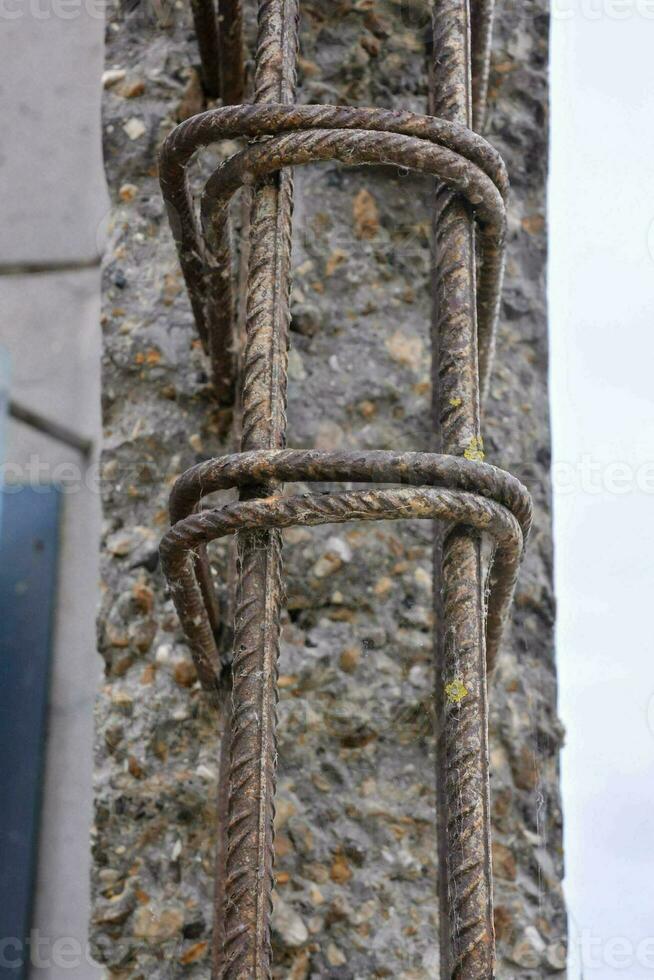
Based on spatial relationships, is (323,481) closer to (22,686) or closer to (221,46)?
(221,46)

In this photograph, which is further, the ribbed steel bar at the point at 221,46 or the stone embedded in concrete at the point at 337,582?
the ribbed steel bar at the point at 221,46

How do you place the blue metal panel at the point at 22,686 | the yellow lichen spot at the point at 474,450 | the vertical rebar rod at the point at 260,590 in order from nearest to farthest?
1. the vertical rebar rod at the point at 260,590
2. the yellow lichen spot at the point at 474,450
3. the blue metal panel at the point at 22,686

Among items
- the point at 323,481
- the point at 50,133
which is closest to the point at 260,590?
the point at 323,481

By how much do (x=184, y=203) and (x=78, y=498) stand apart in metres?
0.60

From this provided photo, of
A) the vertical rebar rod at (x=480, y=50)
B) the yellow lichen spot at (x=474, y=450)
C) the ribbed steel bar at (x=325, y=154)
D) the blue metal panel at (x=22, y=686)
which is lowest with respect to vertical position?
the blue metal panel at (x=22, y=686)

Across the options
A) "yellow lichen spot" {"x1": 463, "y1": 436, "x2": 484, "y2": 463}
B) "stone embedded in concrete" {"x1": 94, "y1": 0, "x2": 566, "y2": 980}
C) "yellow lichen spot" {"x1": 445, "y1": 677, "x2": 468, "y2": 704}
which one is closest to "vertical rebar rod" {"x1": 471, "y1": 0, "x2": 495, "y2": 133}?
"stone embedded in concrete" {"x1": 94, "y1": 0, "x2": 566, "y2": 980}

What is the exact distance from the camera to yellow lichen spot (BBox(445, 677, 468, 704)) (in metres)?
0.91

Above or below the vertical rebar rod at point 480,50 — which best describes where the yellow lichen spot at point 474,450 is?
below

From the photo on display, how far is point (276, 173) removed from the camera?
102cm

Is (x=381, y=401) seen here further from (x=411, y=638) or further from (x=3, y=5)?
(x=3, y=5)

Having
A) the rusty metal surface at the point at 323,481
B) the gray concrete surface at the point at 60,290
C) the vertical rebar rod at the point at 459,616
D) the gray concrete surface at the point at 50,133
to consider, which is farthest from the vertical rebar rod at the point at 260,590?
the gray concrete surface at the point at 50,133

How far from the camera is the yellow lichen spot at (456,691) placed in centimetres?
91

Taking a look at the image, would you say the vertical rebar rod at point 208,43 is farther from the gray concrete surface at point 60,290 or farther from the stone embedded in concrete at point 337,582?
the gray concrete surface at point 60,290

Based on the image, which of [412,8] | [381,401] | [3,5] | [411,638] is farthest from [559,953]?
[3,5]
